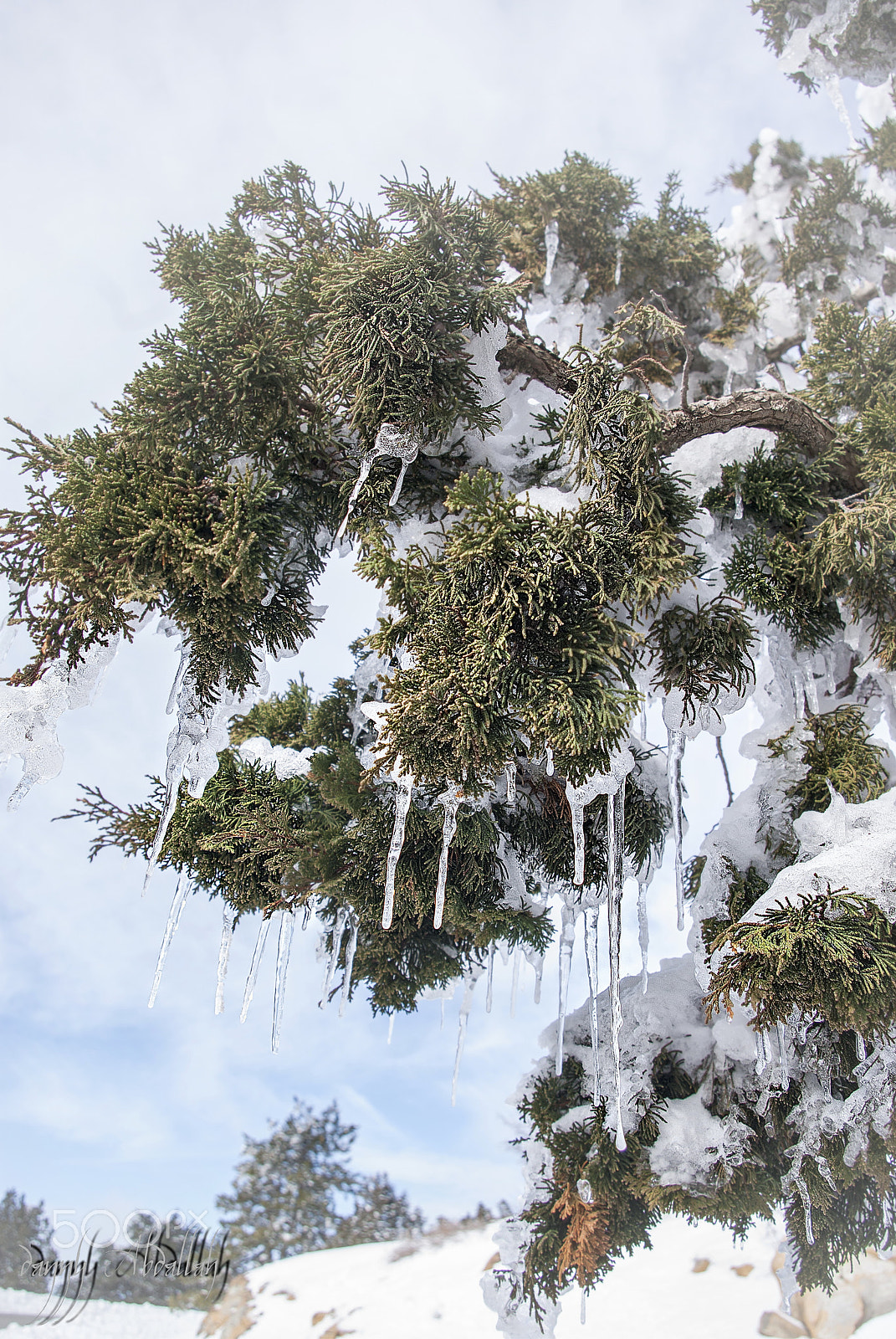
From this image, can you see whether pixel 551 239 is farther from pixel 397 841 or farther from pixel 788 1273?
pixel 788 1273

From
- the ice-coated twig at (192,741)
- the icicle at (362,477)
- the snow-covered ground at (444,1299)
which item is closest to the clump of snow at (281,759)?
the ice-coated twig at (192,741)

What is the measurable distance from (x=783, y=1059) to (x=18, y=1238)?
15770mm

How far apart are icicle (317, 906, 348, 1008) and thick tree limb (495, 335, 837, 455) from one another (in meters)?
3.12

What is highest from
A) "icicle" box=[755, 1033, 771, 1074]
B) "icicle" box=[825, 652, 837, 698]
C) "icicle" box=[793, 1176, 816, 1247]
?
"icicle" box=[825, 652, 837, 698]

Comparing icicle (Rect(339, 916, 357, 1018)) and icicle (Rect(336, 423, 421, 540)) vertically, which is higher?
icicle (Rect(336, 423, 421, 540))

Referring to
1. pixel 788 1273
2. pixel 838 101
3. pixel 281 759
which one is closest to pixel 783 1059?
pixel 788 1273

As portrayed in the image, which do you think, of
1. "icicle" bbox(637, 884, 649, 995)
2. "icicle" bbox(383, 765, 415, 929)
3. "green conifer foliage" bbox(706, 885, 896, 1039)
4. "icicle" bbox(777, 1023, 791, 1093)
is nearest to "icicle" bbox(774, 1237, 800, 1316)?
"icicle" bbox(777, 1023, 791, 1093)

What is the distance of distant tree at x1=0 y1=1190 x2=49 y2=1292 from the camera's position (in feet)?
40.6

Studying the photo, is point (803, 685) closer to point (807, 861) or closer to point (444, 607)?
point (807, 861)

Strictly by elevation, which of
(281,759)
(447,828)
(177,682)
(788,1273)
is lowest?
(788,1273)

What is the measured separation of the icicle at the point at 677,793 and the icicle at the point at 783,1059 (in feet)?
2.18

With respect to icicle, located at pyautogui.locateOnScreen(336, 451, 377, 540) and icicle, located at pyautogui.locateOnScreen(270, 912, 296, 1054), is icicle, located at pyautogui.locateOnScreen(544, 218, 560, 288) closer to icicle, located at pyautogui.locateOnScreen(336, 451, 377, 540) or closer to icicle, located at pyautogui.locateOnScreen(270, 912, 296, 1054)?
icicle, located at pyautogui.locateOnScreen(336, 451, 377, 540)

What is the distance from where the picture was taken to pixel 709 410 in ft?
12.9

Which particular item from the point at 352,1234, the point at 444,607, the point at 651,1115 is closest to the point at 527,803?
the point at 444,607
